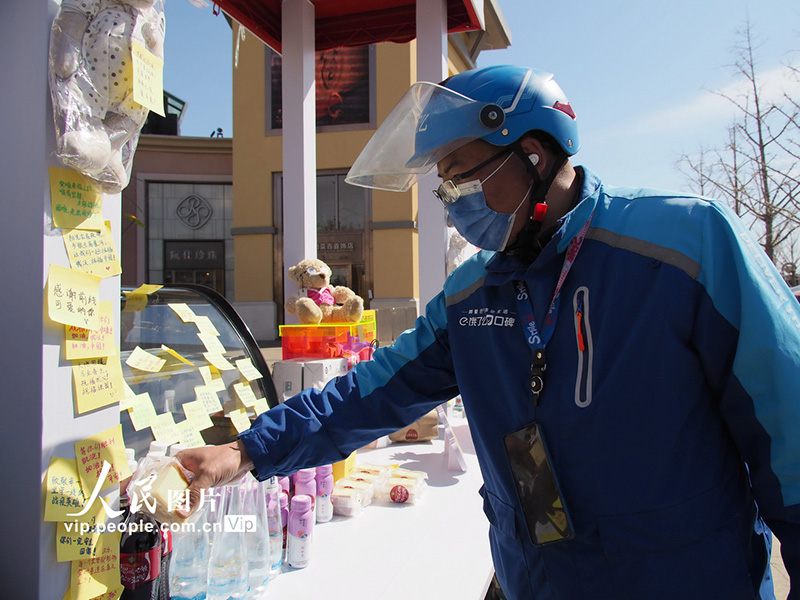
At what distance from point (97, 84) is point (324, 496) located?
1.69 m

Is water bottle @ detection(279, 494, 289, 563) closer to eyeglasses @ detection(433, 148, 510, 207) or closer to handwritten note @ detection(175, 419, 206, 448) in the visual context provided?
handwritten note @ detection(175, 419, 206, 448)

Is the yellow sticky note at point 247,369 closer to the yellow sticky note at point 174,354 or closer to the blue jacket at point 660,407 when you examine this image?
the yellow sticky note at point 174,354

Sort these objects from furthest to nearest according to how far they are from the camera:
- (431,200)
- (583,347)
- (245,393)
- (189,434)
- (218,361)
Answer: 1. (431,200)
2. (245,393)
3. (218,361)
4. (189,434)
5. (583,347)

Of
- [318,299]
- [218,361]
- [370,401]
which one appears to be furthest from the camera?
[318,299]

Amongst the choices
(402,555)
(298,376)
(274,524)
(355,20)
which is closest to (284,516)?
(274,524)

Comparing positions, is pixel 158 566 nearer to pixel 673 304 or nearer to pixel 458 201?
pixel 458 201

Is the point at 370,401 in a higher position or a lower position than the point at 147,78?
lower

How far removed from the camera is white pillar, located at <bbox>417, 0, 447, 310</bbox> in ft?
14.3

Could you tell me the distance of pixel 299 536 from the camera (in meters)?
1.77

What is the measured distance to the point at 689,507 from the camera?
1024 mm

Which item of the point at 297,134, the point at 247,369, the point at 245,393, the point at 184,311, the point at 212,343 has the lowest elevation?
the point at 245,393

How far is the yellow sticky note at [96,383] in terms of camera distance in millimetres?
1276

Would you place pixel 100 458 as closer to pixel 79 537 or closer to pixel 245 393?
pixel 79 537

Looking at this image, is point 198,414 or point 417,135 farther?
point 198,414
